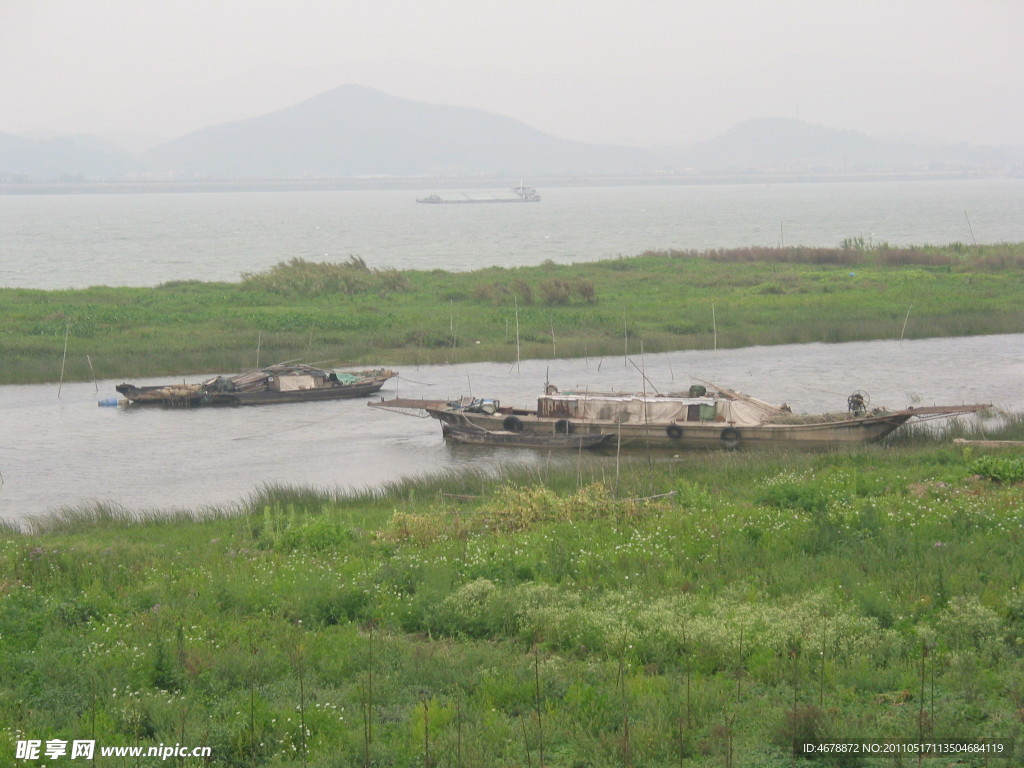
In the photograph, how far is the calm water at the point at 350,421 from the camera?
23.8 m

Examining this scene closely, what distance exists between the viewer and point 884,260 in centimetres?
5606

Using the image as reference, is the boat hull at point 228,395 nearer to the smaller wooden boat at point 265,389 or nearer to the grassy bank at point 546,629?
the smaller wooden boat at point 265,389

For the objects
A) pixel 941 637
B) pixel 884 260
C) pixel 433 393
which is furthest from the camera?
pixel 884 260

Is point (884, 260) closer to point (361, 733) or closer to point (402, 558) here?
point (402, 558)

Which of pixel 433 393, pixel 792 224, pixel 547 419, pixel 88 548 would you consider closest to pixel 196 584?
pixel 88 548

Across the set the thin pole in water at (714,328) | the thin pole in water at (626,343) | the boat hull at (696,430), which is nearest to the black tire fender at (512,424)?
the boat hull at (696,430)

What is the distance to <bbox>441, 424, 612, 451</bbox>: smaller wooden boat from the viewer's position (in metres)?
25.4

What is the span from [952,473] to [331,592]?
11206 millimetres

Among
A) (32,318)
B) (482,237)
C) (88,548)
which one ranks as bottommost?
(88,548)

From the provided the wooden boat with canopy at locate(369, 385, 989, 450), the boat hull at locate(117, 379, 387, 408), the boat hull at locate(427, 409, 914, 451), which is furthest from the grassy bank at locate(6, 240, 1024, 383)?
the boat hull at locate(427, 409, 914, 451)

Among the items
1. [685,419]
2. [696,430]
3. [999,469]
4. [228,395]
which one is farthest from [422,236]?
[999,469]

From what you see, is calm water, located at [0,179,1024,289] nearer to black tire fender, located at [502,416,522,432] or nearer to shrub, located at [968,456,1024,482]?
black tire fender, located at [502,416,522,432]

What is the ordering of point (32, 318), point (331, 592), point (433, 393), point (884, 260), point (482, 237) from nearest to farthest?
point (331, 592) < point (433, 393) < point (32, 318) < point (884, 260) < point (482, 237)

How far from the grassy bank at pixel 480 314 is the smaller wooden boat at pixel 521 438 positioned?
1104cm
